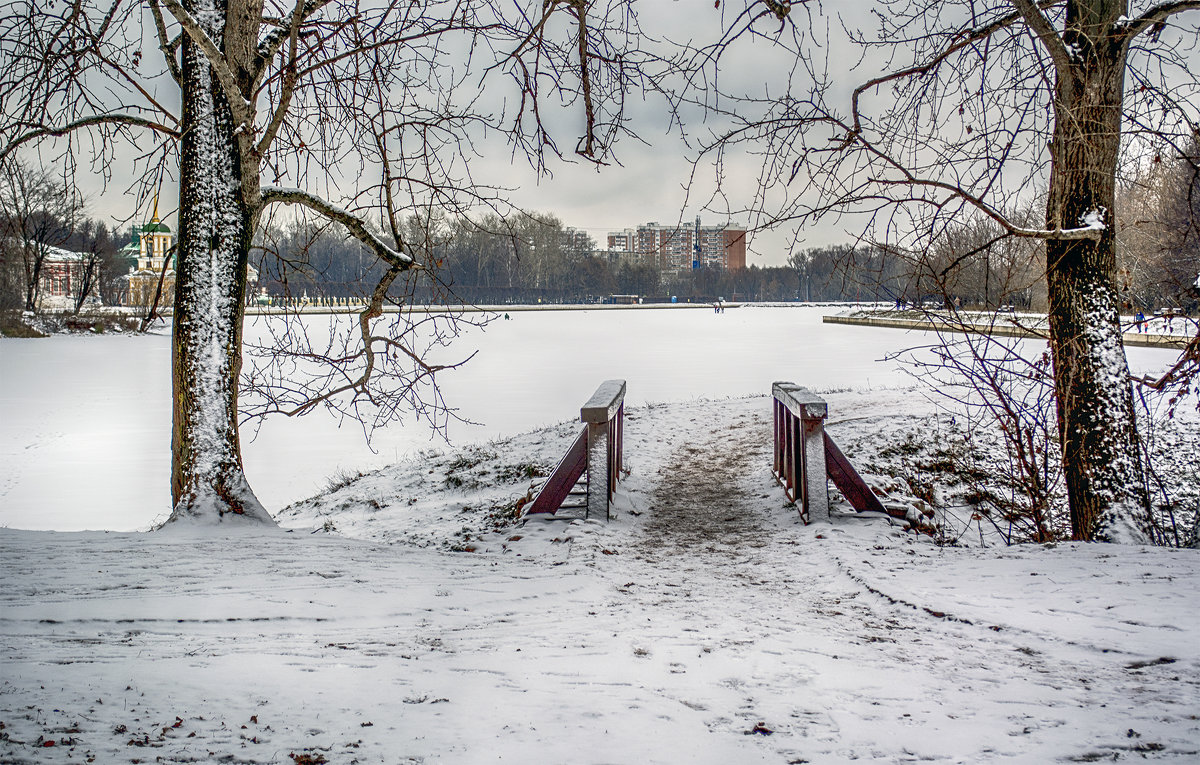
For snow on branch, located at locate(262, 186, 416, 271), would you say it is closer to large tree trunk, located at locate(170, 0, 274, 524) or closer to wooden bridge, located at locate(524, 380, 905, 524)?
large tree trunk, located at locate(170, 0, 274, 524)

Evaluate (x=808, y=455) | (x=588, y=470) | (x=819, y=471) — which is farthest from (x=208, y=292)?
(x=819, y=471)

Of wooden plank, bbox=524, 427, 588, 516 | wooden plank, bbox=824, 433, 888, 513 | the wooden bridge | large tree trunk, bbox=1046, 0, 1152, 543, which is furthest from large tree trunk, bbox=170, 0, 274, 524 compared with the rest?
large tree trunk, bbox=1046, 0, 1152, 543

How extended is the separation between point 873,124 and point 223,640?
5.34 metres

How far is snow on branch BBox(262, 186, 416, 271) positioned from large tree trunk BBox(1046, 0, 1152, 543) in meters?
4.83

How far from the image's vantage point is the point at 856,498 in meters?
6.27

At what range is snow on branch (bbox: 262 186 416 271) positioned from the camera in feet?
22.1

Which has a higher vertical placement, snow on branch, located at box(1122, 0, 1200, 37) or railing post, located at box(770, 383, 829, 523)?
snow on branch, located at box(1122, 0, 1200, 37)

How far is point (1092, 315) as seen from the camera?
19.2 feet

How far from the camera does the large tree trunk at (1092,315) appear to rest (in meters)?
5.69

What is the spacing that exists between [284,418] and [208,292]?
1091 cm

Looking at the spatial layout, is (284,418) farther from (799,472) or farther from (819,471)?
(819,471)

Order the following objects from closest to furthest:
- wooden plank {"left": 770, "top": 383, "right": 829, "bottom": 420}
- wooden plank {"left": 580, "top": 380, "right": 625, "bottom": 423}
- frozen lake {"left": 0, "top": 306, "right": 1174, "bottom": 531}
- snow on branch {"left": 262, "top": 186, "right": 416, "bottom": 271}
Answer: wooden plank {"left": 770, "top": 383, "right": 829, "bottom": 420}, wooden plank {"left": 580, "top": 380, "right": 625, "bottom": 423}, snow on branch {"left": 262, "top": 186, "right": 416, "bottom": 271}, frozen lake {"left": 0, "top": 306, "right": 1174, "bottom": 531}

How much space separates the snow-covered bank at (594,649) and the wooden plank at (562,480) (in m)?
0.31

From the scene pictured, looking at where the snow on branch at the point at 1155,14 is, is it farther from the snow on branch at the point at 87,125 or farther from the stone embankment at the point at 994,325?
the snow on branch at the point at 87,125
